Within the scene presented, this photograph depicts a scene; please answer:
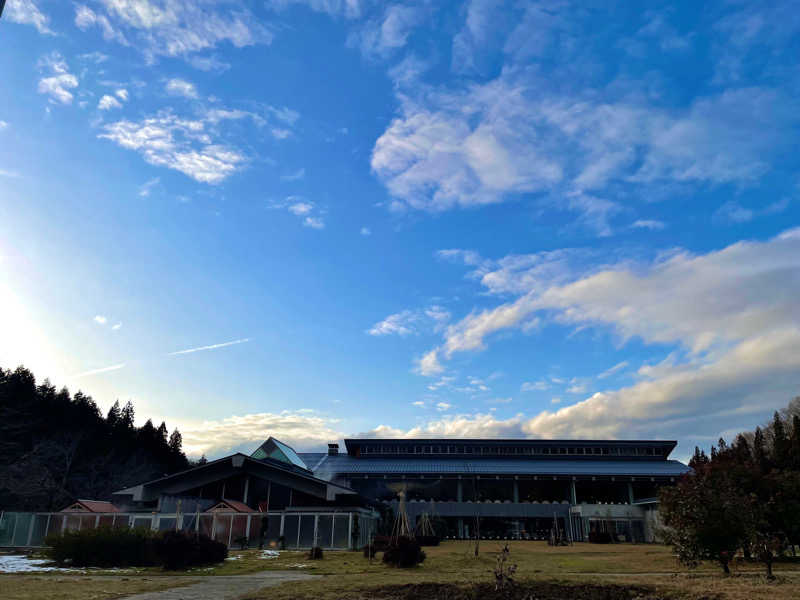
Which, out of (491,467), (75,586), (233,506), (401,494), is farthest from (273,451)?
(75,586)

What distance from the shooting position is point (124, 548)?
2583 centimetres

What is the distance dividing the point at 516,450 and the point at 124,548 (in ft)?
204

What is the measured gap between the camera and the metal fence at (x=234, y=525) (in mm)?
41344

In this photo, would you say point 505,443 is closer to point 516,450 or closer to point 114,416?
point 516,450

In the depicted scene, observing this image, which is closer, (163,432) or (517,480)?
(517,480)

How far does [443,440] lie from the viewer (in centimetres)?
8169

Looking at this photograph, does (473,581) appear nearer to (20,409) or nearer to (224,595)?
(224,595)

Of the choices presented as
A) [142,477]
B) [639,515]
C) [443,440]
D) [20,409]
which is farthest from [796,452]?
[20,409]

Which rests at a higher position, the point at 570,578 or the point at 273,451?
the point at 273,451

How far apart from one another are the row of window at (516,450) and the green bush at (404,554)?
2195 inches

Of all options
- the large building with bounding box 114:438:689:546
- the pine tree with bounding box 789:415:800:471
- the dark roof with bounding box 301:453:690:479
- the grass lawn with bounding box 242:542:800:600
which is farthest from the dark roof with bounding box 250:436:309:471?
the pine tree with bounding box 789:415:800:471

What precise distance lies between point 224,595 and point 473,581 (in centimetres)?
761

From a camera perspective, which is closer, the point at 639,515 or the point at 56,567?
the point at 56,567

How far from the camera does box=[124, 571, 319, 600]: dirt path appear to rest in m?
15.4
